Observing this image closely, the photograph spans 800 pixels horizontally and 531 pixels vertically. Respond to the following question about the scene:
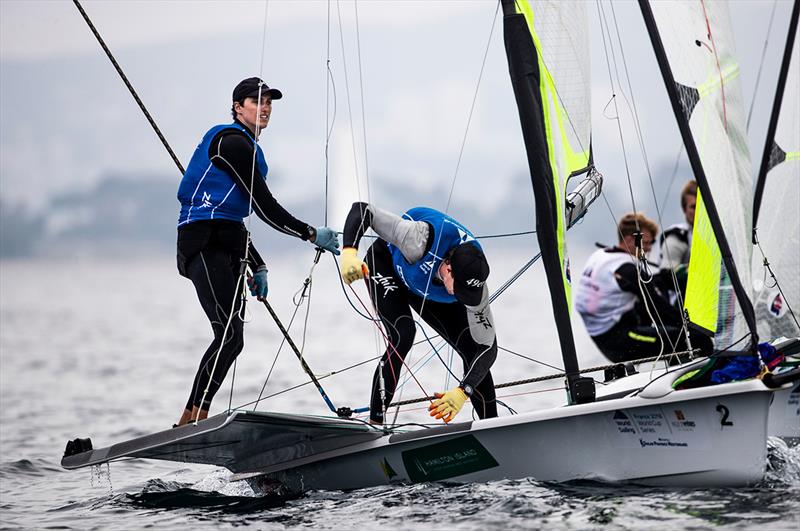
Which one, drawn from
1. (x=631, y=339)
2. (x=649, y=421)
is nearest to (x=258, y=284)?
(x=649, y=421)

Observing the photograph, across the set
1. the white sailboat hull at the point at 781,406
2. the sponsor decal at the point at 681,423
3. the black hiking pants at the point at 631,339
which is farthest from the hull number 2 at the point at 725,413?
the black hiking pants at the point at 631,339

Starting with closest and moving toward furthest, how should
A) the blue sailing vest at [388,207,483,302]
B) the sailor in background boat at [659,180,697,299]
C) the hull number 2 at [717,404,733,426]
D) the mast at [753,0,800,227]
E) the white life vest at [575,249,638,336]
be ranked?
the hull number 2 at [717,404,733,426] < the blue sailing vest at [388,207,483,302] < the mast at [753,0,800,227] < the white life vest at [575,249,638,336] < the sailor in background boat at [659,180,697,299]

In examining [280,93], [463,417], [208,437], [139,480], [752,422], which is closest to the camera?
[752,422]

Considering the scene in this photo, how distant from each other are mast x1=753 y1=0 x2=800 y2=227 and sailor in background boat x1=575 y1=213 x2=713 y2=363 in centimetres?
86

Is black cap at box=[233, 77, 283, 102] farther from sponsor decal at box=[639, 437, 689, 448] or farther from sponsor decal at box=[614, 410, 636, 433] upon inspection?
sponsor decal at box=[639, 437, 689, 448]

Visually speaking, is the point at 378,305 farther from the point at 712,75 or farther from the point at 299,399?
the point at 299,399

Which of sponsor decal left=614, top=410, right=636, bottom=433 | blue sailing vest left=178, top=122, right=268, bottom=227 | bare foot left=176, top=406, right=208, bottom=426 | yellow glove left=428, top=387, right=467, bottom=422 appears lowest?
sponsor decal left=614, top=410, right=636, bottom=433

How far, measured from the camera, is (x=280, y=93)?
15.8 feet

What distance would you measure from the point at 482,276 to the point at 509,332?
16.9 m

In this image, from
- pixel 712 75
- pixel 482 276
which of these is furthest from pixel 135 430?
pixel 712 75

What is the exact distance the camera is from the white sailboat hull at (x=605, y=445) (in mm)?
4121

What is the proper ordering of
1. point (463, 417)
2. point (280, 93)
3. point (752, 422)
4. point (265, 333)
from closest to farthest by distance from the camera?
point (752, 422) → point (280, 93) → point (463, 417) → point (265, 333)

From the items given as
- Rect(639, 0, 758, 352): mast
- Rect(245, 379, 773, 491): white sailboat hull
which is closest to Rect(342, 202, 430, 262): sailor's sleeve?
Rect(245, 379, 773, 491): white sailboat hull

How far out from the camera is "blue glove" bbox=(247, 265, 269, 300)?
16.0 feet
